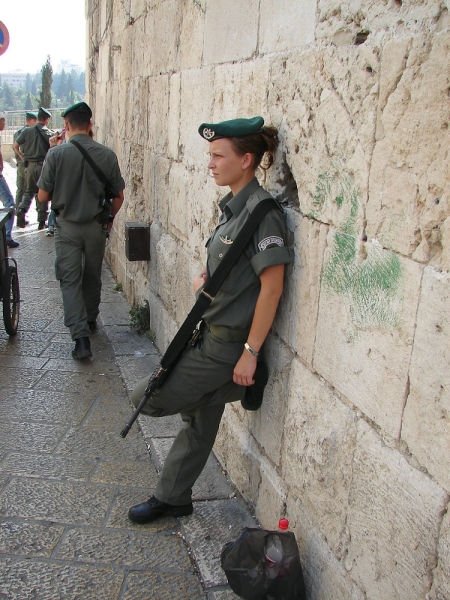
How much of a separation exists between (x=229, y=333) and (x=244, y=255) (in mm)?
347

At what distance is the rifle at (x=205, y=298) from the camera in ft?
8.78

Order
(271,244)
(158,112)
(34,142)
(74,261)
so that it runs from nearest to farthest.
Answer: (271,244), (158,112), (74,261), (34,142)

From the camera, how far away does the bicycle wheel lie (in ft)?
18.4

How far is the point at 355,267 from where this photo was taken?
2232 mm

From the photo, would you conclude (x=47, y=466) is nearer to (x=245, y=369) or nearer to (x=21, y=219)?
(x=245, y=369)

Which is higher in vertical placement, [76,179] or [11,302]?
[76,179]

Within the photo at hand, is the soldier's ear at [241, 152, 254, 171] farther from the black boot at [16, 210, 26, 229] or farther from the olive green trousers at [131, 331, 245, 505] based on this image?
the black boot at [16, 210, 26, 229]

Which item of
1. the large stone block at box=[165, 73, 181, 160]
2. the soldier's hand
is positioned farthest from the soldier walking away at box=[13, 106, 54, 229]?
the soldier's hand

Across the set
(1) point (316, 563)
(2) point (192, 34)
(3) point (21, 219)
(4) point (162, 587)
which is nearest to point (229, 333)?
(1) point (316, 563)

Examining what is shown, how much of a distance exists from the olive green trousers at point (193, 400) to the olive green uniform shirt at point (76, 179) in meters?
2.81

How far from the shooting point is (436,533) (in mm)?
1812

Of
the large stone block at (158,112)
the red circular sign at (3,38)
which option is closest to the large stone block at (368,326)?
the large stone block at (158,112)

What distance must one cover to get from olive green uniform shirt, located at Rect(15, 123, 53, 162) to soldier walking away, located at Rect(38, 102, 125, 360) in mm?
5994

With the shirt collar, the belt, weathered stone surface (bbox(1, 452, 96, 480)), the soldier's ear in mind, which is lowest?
weathered stone surface (bbox(1, 452, 96, 480))
